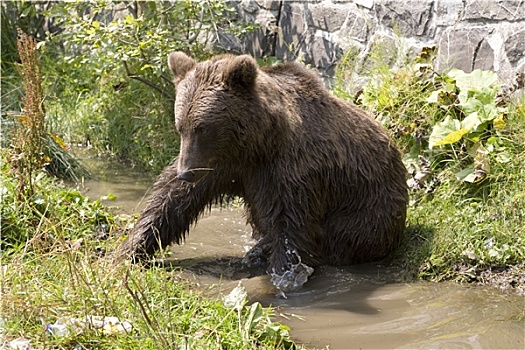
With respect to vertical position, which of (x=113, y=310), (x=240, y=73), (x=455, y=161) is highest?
(x=240, y=73)

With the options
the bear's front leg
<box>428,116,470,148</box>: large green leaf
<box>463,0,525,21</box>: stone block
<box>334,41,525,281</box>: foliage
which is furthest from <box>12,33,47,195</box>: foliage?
<box>463,0,525,21</box>: stone block

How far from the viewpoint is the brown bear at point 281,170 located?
5.24 metres

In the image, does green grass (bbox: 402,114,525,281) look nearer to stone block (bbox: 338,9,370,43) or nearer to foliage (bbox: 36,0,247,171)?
stone block (bbox: 338,9,370,43)

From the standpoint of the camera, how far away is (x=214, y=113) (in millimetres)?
5184

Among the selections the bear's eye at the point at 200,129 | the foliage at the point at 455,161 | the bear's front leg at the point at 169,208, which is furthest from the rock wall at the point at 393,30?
the bear's eye at the point at 200,129

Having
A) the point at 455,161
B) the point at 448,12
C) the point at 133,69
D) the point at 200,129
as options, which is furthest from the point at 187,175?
the point at 133,69

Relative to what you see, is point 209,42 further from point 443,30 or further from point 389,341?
point 389,341

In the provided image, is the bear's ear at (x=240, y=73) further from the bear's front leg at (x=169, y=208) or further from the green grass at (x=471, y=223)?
the green grass at (x=471, y=223)

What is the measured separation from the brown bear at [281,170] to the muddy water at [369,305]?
0.19m

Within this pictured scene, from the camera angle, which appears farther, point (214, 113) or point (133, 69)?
point (133, 69)

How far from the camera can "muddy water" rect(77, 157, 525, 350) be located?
4.45 meters

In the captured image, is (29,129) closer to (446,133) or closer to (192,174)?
(192,174)

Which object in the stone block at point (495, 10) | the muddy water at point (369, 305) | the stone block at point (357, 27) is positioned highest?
the stone block at point (495, 10)

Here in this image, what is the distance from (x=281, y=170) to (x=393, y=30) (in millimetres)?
2629
